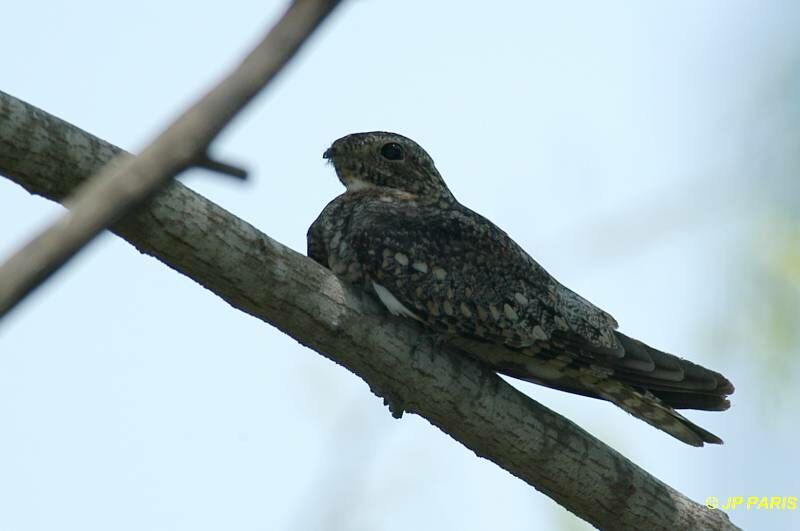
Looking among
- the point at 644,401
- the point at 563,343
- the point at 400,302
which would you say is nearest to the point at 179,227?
the point at 400,302

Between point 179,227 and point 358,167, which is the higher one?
point 358,167

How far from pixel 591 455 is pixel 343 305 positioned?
3.86ft

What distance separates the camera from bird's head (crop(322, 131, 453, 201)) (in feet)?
19.3

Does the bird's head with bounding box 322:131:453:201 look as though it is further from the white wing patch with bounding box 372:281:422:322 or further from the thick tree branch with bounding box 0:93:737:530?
the thick tree branch with bounding box 0:93:737:530

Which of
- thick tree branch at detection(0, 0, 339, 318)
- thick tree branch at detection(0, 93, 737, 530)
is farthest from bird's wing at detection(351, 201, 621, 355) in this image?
thick tree branch at detection(0, 0, 339, 318)

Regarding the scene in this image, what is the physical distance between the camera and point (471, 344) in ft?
16.3

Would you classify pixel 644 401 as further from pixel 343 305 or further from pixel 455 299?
pixel 343 305

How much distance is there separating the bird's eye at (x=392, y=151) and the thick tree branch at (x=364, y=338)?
1.40m

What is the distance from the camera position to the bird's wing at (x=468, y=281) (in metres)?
4.88

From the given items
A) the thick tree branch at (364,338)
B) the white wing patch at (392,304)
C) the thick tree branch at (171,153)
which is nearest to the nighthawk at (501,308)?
the white wing patch at (392,304)

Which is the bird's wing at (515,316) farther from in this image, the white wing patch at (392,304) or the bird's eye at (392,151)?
the bird's eye at (392,151)

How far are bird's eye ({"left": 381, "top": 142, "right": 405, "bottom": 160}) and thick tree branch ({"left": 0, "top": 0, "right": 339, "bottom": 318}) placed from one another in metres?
4.12

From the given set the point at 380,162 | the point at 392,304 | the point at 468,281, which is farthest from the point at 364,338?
the point at 380,162

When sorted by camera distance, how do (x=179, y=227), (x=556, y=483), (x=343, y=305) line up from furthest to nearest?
(x=556, y=483)
(x=343, y=305)
(x=179, y=227)
